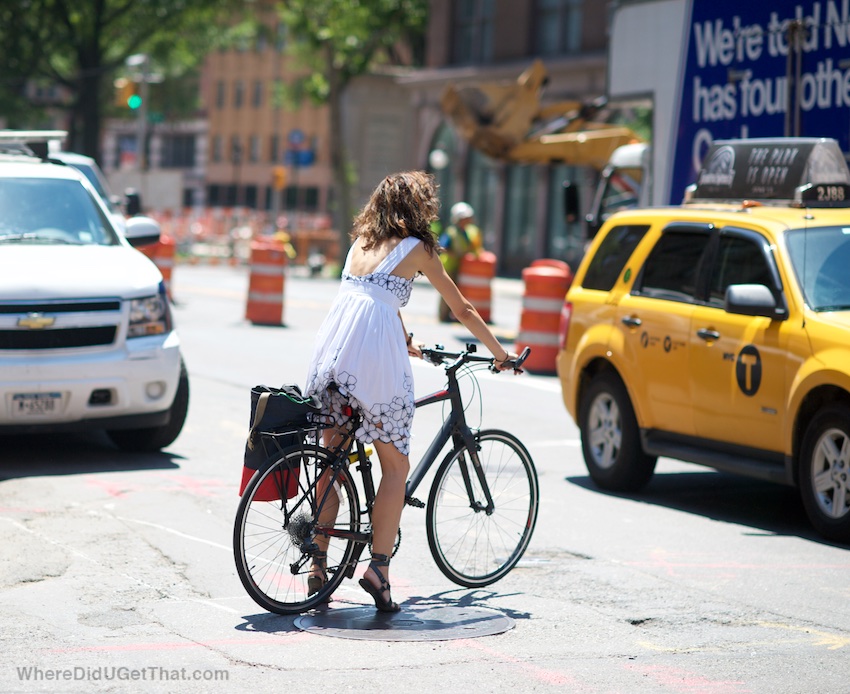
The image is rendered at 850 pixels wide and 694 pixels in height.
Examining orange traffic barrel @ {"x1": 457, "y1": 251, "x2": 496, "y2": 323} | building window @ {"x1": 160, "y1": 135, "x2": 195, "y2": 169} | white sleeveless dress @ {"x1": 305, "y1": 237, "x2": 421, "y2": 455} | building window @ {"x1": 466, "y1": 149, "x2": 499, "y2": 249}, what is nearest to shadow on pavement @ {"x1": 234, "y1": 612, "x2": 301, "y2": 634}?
white sleeveless dress @ {"x1": 305, "y1": 237, "x2": 421, "y2": 455}

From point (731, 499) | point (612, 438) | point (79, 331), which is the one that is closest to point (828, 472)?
point (731, 499)

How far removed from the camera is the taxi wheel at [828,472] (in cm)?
795

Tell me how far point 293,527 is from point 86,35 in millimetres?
44027

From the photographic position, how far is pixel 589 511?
8984 mm

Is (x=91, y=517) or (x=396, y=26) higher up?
(x=396, y=26)

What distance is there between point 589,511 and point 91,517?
113 inches

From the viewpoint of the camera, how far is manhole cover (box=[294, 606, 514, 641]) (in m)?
5.94

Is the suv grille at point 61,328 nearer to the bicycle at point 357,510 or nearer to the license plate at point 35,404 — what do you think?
the license plate at point 35,404

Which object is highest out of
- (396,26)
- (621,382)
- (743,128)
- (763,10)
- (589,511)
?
(396,26)

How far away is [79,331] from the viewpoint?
30.8ft

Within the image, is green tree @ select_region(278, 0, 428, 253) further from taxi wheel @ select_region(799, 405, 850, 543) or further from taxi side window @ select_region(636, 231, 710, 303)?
taxi wheel @ select_region(799, 405, 850, 543)

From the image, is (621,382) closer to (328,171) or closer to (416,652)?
(416,652)

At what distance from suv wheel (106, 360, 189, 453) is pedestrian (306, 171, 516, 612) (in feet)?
12.9

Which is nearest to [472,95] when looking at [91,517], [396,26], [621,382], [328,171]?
[621,382]
